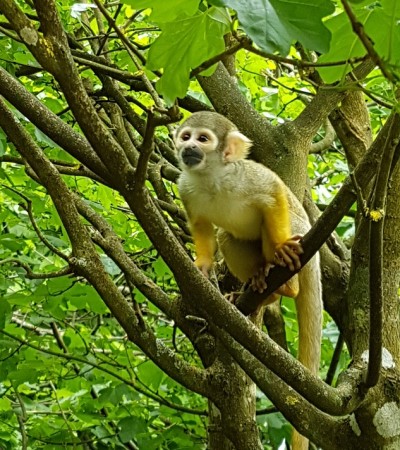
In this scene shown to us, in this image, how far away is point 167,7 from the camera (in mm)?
1327

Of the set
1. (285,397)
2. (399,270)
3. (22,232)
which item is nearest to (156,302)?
(285,397)

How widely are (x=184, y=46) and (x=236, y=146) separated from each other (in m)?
2.23

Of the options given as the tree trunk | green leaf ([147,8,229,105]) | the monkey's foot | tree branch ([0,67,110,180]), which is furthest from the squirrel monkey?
green leaf ([147,8,229,105])

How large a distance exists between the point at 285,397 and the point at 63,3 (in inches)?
103

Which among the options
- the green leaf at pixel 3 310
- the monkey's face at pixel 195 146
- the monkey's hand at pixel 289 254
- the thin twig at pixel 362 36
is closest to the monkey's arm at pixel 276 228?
the monkey's hand at pixel 289 254

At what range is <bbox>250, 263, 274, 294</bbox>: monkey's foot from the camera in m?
3.14

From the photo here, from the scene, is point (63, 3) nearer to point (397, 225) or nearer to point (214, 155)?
point (214, 155)

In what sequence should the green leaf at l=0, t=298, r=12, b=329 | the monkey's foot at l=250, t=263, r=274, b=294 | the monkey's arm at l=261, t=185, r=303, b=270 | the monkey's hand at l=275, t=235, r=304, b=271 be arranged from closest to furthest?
the monkey's hand at l=275, t=235, r=304, b=271
the monkey's foot at l=250, t=263, r=274, b=294
the monkey's arm at l=261, t=185, r=303, b=270
the green leaf at l=0, t=298, r=12, b=329

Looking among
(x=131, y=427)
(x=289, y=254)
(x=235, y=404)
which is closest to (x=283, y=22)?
(x=289, y=254)

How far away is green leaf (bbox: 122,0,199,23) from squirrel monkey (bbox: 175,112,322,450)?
2.23 metres

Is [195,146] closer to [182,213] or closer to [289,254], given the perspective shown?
[182,213]

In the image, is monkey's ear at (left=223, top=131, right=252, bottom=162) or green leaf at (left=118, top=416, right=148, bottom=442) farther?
green leaf at (left=118, top=416, right=148, bottom=442)

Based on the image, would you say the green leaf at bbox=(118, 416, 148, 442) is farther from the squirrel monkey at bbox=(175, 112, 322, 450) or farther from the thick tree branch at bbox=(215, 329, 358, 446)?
the thick tree branch at bbox=(215, 329, 358, 446)

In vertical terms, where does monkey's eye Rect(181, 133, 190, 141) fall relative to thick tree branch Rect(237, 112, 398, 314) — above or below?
above
